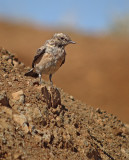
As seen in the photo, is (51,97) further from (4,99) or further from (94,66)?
(94,66)

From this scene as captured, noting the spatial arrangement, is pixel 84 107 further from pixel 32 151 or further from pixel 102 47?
pixel 102 47

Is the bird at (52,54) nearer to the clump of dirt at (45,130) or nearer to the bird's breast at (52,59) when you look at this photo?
the bird's breast at (52,59)

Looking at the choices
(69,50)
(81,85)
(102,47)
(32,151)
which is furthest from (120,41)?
(32,151)

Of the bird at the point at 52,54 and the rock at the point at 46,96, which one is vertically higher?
the bird at the point at 52,54

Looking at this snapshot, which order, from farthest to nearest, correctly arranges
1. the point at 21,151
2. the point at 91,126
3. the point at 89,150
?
the point at 91,126, the point at 89,150, the point at 21,151

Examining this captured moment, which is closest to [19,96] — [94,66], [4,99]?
[4,99]

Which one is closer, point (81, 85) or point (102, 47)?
point (81, 85)

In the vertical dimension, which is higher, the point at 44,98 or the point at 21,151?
the point at 44,98

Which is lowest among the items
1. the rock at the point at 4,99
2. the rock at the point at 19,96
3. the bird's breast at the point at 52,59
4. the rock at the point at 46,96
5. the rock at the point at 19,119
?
the rock at the point at 19,119

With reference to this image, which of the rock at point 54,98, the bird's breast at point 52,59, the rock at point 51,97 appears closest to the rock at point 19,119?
the rock at point 51,97
